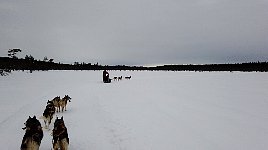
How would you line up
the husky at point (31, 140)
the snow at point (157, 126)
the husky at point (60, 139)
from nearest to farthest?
the husky at point (31, 140) → the husky at point (60, 139) → the snow at point (157, 126)

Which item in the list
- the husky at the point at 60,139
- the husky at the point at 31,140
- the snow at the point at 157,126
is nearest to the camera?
the husky at the point at 31,140

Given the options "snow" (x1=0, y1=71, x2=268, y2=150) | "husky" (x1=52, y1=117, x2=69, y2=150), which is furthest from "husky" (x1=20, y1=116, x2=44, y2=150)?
"snow" (x1=0, y1=71, x2=268, y2=150)

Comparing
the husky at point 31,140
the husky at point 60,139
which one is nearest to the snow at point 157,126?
the husky at point 60,139

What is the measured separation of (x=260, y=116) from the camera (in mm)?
9477

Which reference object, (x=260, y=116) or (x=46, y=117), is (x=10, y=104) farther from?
(x=260, y=116)

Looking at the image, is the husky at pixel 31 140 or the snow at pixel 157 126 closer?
the husky at pixel 31 140

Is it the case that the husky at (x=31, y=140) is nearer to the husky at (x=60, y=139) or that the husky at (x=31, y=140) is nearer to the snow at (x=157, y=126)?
the husky at (x=60, y=139)

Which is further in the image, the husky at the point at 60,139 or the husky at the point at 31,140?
the husky at the point at 60,139

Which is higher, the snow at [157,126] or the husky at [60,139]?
the husky at [60,139]

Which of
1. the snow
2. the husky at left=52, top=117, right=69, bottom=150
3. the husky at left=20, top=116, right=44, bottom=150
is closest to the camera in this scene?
the husky at left=20, top=116, right=44, bottom=150

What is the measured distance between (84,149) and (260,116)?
6.28m

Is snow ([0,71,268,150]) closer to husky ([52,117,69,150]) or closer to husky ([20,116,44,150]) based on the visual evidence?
husky ([52,117,69,150])

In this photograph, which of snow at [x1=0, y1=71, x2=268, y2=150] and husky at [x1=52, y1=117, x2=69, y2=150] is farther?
snow at [x1=0, y1=71, x2=268, y2=150]

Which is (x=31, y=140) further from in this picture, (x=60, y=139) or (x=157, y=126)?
(x=157, y=126)
